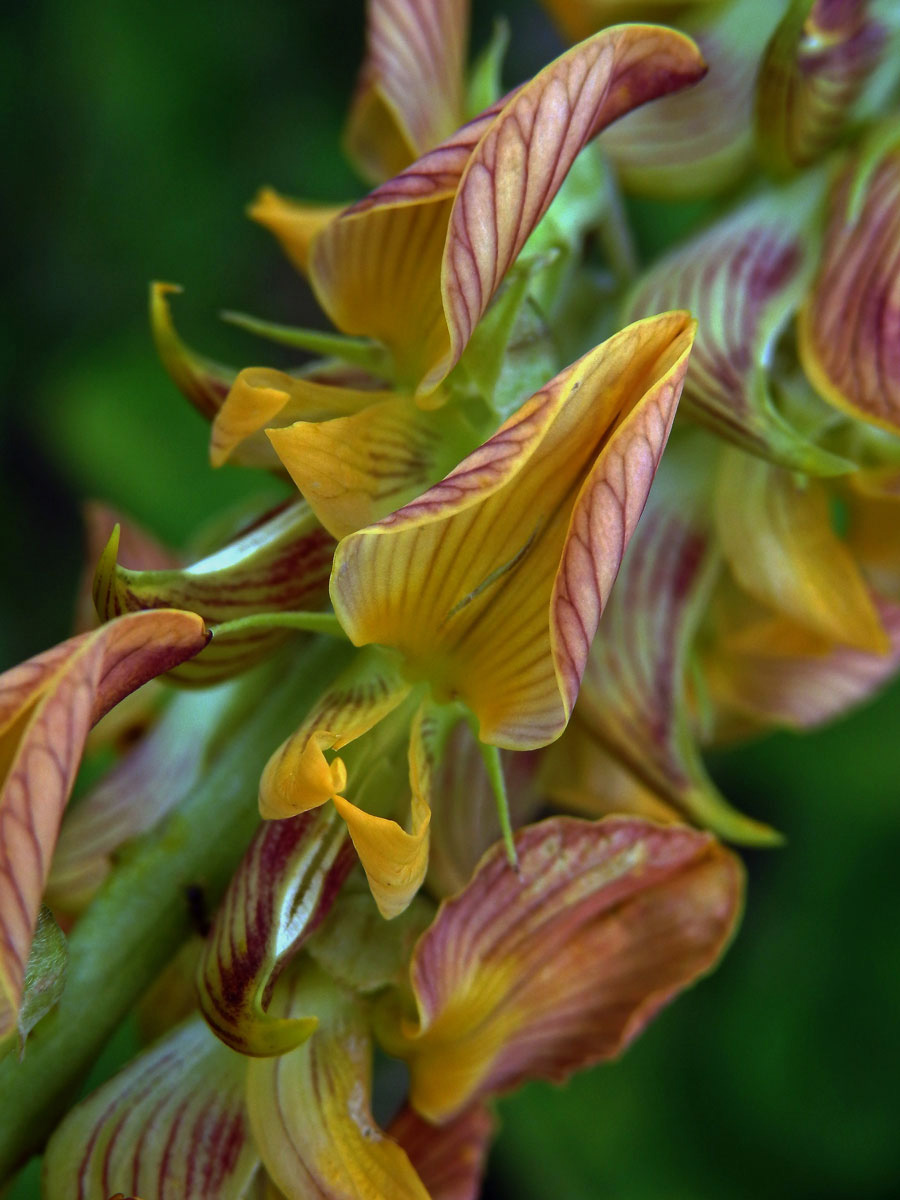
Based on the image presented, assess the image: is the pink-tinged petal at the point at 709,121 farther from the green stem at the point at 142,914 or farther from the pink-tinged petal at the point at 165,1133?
the pink-tinged petal at the point at 165,1133

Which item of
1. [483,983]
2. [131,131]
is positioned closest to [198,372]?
[483,983]

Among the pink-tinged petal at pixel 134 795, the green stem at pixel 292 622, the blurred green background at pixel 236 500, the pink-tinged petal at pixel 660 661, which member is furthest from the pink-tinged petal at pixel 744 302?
the blurred green background at pixel 236 500

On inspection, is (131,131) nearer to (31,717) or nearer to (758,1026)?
(758,1026)

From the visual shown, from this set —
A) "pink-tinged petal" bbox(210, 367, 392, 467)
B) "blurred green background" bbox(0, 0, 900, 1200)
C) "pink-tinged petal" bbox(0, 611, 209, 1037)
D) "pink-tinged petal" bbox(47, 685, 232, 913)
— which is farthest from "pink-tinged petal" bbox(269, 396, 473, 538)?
"blurred green background" bbox(0, 0, 900, 1200)

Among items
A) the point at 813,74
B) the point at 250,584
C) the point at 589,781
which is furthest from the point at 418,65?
the point at 589,781

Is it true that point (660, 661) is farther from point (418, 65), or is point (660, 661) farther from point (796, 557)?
point (418, 65)
